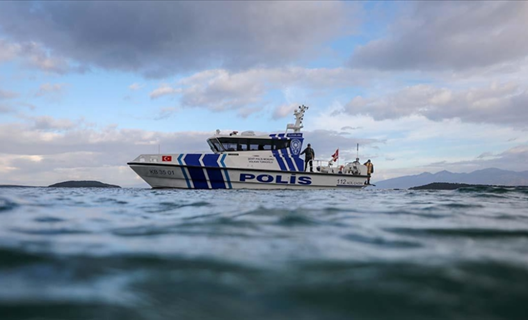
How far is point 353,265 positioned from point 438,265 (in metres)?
0.36

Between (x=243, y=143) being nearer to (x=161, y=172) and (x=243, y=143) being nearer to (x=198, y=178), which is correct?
(x=198, y=178)

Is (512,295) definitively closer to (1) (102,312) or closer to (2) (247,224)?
(1) (102,312)

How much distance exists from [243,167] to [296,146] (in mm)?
2689

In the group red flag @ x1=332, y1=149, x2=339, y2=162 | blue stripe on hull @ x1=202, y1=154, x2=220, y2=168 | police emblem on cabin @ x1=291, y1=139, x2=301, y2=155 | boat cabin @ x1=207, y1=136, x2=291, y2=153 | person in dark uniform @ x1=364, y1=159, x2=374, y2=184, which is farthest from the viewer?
person in dark uniform @ x1=364, y1=159, x2=374, y2=184

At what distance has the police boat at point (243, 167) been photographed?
13219 mm

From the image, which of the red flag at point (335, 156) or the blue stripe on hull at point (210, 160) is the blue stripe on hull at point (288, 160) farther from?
the blue stripe on hull at point (210, 160)

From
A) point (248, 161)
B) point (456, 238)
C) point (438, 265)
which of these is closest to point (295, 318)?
point (438, 265)

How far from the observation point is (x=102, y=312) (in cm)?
108

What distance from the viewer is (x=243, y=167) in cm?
1369

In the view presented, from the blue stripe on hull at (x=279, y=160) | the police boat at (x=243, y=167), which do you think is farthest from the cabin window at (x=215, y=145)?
the blue stripe on hull at (x=279, y=160)

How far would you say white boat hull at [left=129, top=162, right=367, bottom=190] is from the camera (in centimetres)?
1320

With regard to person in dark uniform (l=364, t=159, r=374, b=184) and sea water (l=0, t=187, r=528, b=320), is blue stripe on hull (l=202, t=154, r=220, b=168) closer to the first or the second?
person in dark uniform (l=364, t=159, r=374, b=184)

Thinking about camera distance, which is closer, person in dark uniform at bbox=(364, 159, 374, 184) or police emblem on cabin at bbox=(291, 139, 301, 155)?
police emblem on cabin at bbox=(291, 139, 301, 155)

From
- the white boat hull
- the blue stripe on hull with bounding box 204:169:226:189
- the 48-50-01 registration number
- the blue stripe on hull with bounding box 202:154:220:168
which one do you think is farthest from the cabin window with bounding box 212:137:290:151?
the 48-50-01 registration number
